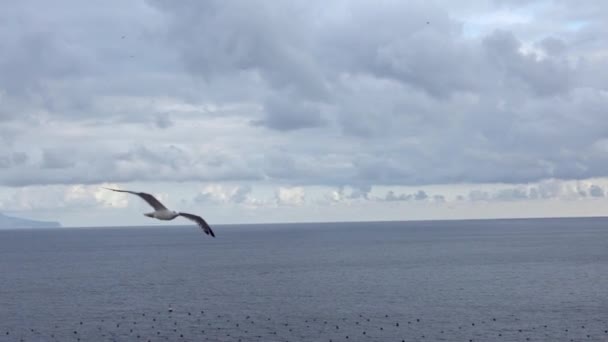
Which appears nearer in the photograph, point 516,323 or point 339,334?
point 339,334

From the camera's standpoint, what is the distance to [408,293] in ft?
557

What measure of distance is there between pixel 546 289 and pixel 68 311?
11490 centimetres

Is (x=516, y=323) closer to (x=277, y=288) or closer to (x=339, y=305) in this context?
(x=339, y=305)

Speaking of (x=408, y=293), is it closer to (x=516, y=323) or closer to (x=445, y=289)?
(x=445, y=289)

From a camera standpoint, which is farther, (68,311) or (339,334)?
(68,311)

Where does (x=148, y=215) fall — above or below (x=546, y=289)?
above

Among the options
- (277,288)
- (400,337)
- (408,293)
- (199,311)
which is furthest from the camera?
(277,288)

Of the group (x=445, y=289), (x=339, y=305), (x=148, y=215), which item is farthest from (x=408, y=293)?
(x=148, y=215)

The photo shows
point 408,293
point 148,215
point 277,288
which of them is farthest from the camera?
point 277,288

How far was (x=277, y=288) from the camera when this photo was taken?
184m

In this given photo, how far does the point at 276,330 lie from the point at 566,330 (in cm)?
5034

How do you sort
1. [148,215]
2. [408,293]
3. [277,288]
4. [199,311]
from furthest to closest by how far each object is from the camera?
[277,288]
[408,293]
[199,311]
[148,215]

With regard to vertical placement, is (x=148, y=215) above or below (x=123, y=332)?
above

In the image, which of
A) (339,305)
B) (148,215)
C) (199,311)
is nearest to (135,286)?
(199,311)
